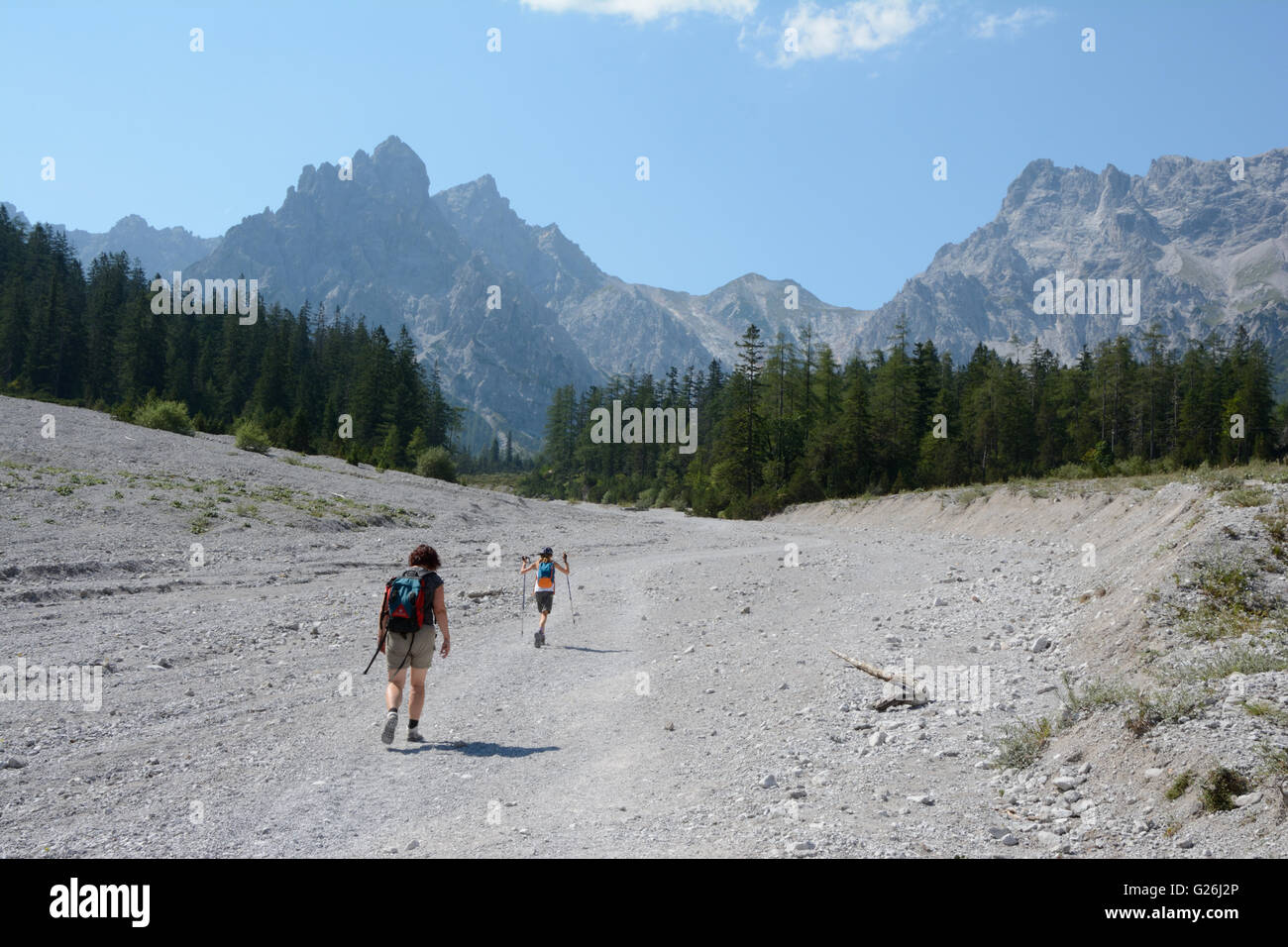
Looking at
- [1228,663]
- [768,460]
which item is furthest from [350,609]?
[768,460]

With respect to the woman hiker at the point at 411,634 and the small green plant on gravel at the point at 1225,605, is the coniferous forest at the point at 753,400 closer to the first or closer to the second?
the small green plant on gravel at the point at 1225,605

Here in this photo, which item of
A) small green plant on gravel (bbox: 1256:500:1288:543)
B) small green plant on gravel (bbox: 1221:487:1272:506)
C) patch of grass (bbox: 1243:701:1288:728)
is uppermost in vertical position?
small green plant on gravel (bbox: 1221:487:1272:506)

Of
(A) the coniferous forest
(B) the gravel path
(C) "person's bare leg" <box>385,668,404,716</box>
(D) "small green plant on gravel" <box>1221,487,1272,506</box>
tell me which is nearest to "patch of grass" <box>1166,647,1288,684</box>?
(B) the gravel path

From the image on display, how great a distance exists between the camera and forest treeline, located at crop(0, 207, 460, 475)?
3531 inches

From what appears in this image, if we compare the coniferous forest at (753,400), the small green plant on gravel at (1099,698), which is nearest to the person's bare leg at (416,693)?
the small green plant on gravel at (1099,698)

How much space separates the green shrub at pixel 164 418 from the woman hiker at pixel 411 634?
2031 inches

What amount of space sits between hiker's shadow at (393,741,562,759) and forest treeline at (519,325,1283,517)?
5559 cm

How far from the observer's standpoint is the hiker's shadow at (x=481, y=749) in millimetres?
8289

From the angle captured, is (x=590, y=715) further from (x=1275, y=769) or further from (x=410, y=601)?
(x=1275, y=769)

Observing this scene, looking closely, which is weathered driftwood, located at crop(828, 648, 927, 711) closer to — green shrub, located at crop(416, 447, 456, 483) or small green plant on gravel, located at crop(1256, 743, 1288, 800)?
small green plant on gravel, located at crop(1256, 743, 1288, 800)

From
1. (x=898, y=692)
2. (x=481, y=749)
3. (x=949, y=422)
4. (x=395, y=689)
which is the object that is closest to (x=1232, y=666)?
(x=898, y=692)
